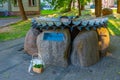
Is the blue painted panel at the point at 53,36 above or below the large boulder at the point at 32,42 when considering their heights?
above

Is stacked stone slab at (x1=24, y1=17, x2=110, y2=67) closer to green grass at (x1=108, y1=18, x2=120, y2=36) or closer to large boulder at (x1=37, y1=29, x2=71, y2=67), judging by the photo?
large boulder at (x1=37, y1=29, x2=71, y2=67)

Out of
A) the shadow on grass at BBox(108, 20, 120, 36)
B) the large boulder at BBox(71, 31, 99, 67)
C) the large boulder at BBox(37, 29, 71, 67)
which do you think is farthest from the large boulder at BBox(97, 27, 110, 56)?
the shadow on grass at BBox(108, 20, 120, 36)

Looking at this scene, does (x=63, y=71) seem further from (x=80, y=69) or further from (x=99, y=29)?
(x=99, y=29)

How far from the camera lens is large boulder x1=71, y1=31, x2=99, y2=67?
659 cm

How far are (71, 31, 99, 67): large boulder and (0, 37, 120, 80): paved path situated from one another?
0.19m

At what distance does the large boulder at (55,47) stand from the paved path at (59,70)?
0.74 feet

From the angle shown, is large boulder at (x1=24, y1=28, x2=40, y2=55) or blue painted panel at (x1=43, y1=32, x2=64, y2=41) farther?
large boulder at (x1=24, y1=28, x2=40, y2=55)

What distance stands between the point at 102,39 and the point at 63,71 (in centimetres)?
190

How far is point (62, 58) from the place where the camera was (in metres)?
6.65

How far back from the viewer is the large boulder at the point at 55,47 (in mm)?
6590

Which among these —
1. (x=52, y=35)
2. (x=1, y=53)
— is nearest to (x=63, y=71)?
(x=52, y=35)

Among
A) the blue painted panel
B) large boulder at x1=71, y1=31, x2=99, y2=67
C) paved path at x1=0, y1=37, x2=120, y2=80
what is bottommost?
paved path at x1=0, y1=37, x2=120, y2=80

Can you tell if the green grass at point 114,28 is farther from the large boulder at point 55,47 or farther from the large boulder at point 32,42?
the large boulder at point 55,47

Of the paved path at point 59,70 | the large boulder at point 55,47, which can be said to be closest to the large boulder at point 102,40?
the paved path at point 59,70
